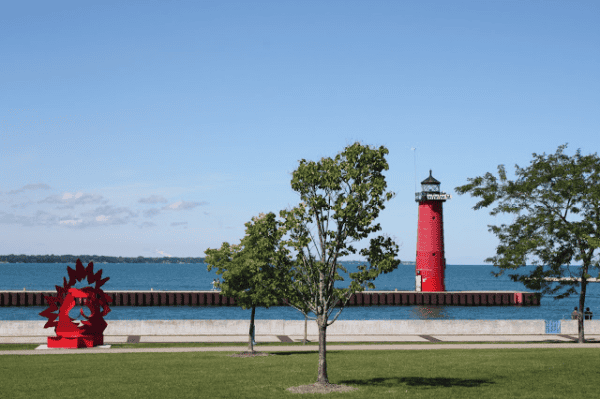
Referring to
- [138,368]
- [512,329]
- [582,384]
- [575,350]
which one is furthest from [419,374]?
[512,329]

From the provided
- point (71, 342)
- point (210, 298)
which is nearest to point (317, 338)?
point (71, 342)

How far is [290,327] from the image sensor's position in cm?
3709

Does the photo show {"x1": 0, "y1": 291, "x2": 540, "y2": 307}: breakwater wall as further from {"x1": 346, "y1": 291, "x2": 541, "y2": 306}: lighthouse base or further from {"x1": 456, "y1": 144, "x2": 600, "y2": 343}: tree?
{"x1": 456, "y1": 144, "x2": 600, "y2": 343}: tree

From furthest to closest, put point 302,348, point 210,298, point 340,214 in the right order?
1. point 210,298
2. point 302,348
3. point 340,214

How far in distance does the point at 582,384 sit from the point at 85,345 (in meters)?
20.4

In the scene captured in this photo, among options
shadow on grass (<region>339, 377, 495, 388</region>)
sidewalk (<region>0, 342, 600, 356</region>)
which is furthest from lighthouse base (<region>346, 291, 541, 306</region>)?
shadow on grass (<region>339, 377, 495, 388</region>)

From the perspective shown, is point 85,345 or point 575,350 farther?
point 85,345

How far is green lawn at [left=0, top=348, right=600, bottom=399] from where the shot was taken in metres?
17.0

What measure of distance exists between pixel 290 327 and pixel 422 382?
1888 cm

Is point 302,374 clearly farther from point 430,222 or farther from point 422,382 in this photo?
point 430,222

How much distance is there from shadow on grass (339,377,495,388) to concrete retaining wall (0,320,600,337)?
17.1m

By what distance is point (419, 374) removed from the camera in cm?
2028

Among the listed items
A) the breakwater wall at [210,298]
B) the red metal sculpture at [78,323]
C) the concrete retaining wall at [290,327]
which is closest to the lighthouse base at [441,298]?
the breakwater wall at [210,298]

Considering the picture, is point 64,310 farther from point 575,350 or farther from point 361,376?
point 575,350
